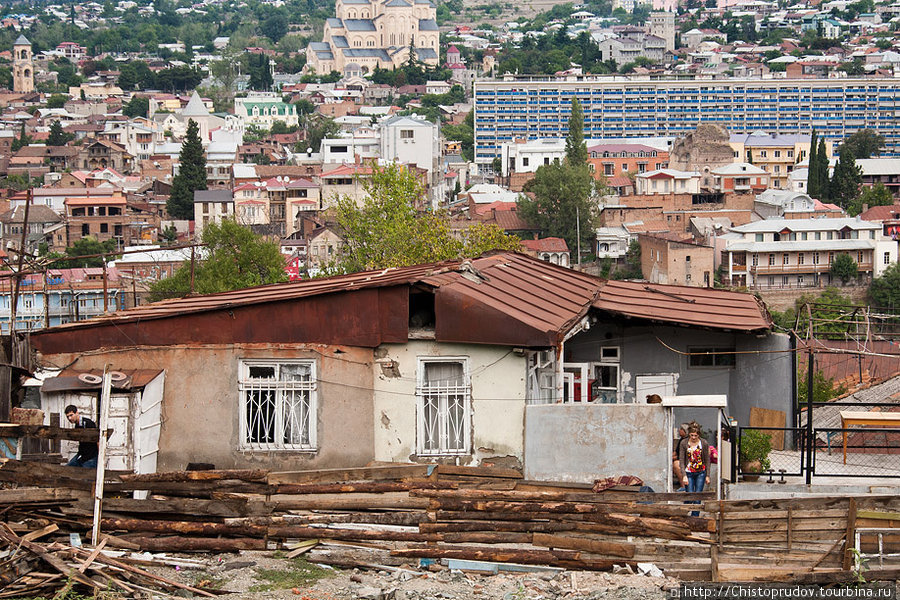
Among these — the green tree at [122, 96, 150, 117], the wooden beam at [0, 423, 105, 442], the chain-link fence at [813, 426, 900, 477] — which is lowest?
the green tree at [122, 96, 150, 117]

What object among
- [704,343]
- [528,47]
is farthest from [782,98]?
[704,343]

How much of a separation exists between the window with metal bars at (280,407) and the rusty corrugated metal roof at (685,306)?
299 cm

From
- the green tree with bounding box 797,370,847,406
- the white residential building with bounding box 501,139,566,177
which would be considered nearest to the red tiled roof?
the white residential building with bounding box 501,139,566,177

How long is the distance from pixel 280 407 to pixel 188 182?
79.2 m

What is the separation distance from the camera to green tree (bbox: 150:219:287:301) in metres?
43.4

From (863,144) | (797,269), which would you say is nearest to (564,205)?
(797,269)

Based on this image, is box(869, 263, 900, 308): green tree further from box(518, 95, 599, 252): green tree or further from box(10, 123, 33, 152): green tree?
box(10, 123, 33, 152): green tree

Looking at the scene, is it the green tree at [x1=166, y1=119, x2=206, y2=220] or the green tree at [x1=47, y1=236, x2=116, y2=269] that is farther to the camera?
the green tree at [x1=166, y1=119, x2=206, y2=220]

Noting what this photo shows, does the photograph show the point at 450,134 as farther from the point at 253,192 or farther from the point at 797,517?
the point at 797,517

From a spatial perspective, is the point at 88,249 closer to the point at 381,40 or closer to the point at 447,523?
the point at 447,523

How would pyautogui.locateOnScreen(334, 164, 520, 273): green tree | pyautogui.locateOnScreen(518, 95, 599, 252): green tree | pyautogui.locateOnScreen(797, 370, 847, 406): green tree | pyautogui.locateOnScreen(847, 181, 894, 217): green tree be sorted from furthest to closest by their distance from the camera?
1. pyautogui.locateOnScreen(847, 181, 894, 217): green tree
2. pyautogui.locateOnScreen(518, 95, 599, 252): green tree
3. pyautogui.locateOnScreen(334, 164, 520, 273): green tree
4. pyautogui.locateOnScreen(797, 370, 847, 406): green tree

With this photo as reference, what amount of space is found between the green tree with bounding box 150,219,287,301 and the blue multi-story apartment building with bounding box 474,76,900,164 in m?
77.0

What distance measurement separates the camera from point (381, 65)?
600 feet

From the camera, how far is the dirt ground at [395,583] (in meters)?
8.95
